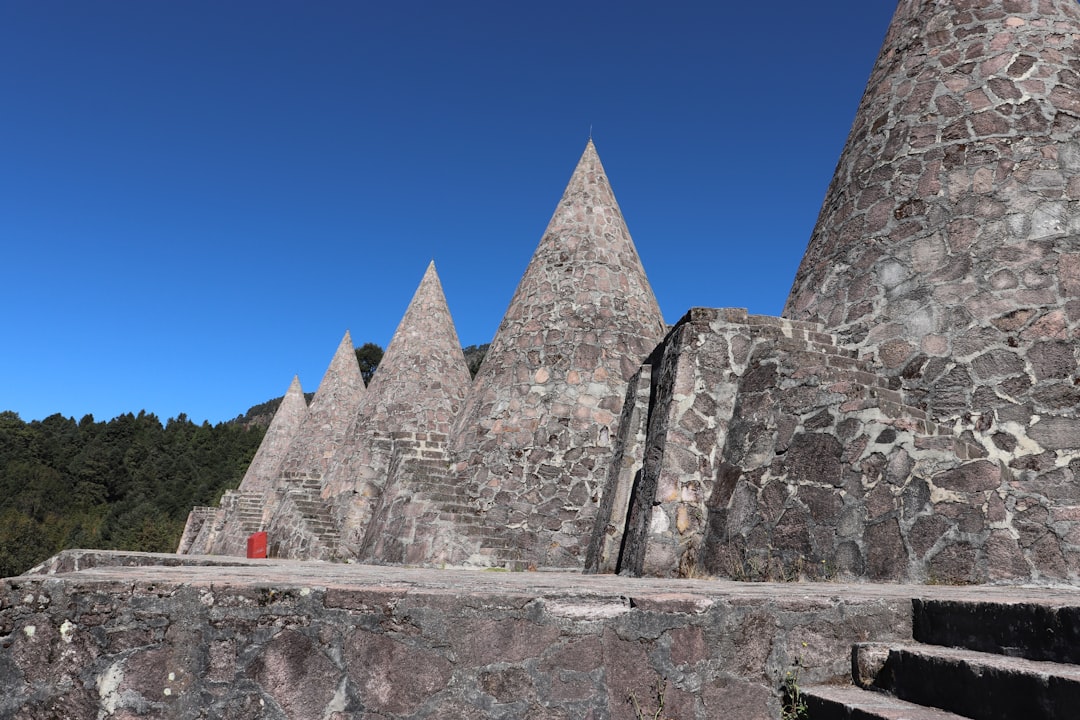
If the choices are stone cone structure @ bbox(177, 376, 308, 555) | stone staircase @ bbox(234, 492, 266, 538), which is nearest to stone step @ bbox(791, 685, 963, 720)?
stone staircase @ bbox(234, 492, 266, 538)

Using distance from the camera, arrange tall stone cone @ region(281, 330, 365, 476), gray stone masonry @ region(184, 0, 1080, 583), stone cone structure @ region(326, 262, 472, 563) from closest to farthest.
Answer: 1. gray stone masonry @ region(184, 0, 1080, 583)
2. stone cone structure @ region(326, 262, 472, 563)
3. tall stone cone @ region(281, 330, 365, 476)

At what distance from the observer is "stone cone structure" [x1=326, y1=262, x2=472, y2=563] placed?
7938mm

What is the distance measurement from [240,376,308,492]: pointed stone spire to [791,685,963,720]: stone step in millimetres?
15977

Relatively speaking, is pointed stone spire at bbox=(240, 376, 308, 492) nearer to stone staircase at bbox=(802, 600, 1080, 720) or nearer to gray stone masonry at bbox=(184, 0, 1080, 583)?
gray stone masonry at bbox=(184, 0, 1080, 583)

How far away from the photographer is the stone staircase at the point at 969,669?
1678 millimetres

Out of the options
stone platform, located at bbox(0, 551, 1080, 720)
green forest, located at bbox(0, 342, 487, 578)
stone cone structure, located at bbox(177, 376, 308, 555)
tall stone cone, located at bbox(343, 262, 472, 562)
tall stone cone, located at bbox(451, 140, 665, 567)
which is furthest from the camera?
green forest, located at bbox(0, 342, 487, 578)

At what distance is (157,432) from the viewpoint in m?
49.8

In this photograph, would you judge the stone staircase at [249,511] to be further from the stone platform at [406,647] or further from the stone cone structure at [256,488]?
the stone platform at [406,647]

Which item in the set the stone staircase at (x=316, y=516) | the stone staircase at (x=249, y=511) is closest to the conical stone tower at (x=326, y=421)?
the stone staircase at (x=249, y=511)

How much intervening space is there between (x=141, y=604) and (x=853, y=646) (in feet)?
6.64

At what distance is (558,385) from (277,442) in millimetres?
11800

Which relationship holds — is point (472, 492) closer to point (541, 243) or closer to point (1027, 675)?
point (541, 243)

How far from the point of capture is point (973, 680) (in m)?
1.82

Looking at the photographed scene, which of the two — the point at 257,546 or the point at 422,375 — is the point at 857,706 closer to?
the point at 422,375
